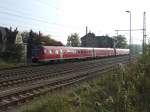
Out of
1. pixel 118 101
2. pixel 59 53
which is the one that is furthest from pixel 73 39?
pixel 118 101

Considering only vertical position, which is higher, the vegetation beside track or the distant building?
the distant building

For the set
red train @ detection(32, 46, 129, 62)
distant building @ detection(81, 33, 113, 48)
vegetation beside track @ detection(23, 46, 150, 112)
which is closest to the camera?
vegetation beside track @ detection(23, 46, 150, 112)

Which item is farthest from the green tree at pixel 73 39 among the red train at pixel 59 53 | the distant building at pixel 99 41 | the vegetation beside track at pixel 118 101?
the vegetation beside track at pixel 118 101

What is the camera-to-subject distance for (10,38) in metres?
50.2

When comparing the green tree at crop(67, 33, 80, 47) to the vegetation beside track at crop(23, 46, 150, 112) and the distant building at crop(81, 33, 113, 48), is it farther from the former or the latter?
the vegetation beside track at crop(23, 46, 150, 112)

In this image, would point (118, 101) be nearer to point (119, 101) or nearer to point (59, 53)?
point (119, 101)

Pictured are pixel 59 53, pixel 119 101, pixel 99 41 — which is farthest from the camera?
pixel 99 41

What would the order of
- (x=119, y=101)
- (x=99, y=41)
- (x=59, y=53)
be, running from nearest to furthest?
1. (x=119, y=101)
2. (x=59, y=53)
3. (x=99, y=41)

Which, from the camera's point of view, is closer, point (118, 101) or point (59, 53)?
point (118, 101)

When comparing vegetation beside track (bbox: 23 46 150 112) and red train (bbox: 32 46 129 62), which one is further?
red train (bbox: 32 46 129 62)

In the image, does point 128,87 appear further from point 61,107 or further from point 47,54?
point 47,54

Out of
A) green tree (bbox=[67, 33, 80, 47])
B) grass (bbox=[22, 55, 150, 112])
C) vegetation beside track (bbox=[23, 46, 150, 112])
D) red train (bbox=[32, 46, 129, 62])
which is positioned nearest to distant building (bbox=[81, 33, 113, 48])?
green tree (bbox=[67, 33, 80, 47])

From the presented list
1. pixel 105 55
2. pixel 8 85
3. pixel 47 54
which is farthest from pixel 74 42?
pixel 8 85

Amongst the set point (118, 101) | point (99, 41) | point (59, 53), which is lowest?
point (118, 101)
